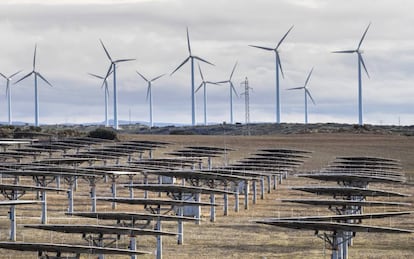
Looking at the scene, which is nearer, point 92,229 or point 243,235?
point 92,229

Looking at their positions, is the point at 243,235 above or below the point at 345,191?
below

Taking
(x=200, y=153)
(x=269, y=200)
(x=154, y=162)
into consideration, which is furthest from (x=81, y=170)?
(x=200, y=153)

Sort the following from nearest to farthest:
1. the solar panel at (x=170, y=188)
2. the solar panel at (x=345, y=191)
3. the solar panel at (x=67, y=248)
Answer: the solar panel at (x=67, y=248) → the solar panel at (x=345, y=191) → the solar panel at (x=170, y=188)

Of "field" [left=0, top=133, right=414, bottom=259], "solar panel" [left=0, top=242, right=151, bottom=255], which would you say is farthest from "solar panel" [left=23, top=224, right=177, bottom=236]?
"field" [left=0, top=133, right=414, bottom=259]

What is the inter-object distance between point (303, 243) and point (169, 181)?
39.0 m

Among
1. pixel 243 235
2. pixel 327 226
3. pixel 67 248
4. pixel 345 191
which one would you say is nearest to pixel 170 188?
Result: pixel 243 235

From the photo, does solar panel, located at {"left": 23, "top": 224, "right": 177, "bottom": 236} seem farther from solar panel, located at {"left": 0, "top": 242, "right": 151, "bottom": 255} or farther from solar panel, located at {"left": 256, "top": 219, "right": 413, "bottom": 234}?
solar panel, located at {"left": 256, "top": 219, "right": 413, "bottom": 234}

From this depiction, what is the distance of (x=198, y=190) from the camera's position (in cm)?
7750

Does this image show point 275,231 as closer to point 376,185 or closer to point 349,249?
point 349,249

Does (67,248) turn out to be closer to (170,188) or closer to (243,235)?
(170,188)

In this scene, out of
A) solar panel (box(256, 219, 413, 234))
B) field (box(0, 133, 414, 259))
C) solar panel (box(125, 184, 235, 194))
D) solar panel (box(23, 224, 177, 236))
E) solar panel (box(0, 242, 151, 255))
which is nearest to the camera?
solar panel (box(0, 242, 151, 255))

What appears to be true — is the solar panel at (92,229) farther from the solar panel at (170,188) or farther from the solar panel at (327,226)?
the solar panel at (170,188)

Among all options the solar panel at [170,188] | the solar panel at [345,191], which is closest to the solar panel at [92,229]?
the solar panel at [345,191]

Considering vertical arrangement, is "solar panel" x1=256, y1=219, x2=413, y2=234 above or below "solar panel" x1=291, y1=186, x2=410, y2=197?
below
